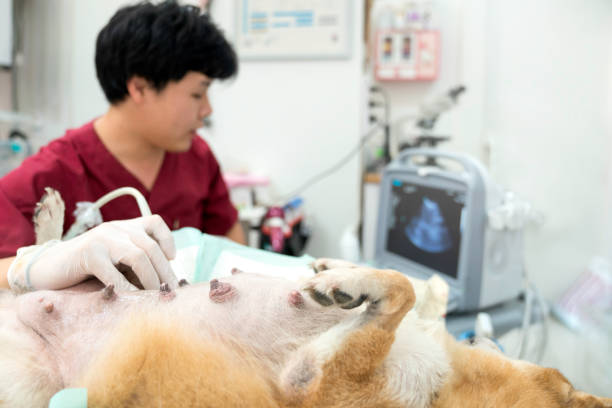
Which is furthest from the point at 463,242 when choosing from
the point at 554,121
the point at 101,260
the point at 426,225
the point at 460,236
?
the point at 554,121

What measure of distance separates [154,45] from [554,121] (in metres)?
2.05

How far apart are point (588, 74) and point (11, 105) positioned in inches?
122

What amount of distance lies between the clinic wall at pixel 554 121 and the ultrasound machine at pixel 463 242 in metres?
1.08

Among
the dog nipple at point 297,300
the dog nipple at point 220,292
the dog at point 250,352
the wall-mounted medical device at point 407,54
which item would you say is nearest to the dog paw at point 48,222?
the dog at point 250,352

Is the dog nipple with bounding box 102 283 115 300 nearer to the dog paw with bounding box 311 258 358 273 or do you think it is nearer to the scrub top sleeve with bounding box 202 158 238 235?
the dog paw with bounding box 311 258 358 273

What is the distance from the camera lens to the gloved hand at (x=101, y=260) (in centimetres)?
59

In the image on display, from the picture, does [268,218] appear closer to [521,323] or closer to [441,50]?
[521,323]

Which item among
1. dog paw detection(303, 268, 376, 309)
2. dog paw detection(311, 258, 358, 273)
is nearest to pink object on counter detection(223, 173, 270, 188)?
dog paw detection(311, 258, 358, 273)

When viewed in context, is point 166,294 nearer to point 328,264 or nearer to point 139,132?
point 328,264

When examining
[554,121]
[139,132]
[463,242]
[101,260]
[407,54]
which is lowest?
[463,242]

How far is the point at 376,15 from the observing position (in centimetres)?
240

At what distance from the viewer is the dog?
483mm

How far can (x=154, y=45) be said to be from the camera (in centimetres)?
100

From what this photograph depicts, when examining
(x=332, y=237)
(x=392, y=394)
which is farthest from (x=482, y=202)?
(x=332, y=237)
